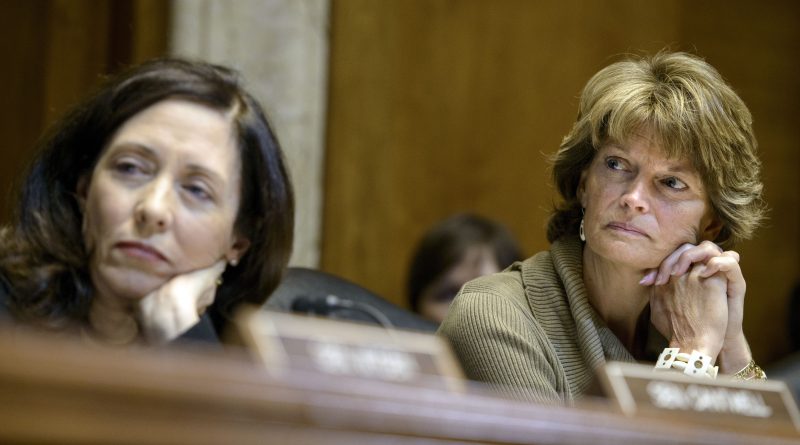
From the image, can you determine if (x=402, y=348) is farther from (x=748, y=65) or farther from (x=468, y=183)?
(x=748, y=65)

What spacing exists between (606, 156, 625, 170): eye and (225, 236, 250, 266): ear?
0.71 m

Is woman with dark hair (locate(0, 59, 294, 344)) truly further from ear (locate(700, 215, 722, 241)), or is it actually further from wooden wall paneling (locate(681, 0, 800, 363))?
wooden wall paneling (locate(681, 0, 800, 363))

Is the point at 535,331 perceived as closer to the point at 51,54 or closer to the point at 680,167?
the point at 680,167

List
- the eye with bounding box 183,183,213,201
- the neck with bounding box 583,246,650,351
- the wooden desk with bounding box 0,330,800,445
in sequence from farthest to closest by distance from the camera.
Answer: the neck with bounding box 583,246,650,351
the eye with bounding box 183,183,213,201
the wooden desk with bounding box 0,330,800,445

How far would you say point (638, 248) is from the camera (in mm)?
2371

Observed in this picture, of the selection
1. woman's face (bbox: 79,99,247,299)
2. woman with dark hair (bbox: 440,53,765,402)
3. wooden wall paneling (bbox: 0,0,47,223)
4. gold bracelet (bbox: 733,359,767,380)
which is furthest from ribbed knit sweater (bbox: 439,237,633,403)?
wooden wall paneling (bbox: 0,0,47,223)

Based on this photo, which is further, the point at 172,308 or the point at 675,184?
the point at 675,184

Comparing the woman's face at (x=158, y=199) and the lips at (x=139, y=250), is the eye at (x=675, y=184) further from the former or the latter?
the lips at (x=139, y=250)

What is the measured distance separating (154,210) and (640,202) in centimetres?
91

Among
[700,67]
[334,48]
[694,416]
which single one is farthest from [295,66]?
[694,416]

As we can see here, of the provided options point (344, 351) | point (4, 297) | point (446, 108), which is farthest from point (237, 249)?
point (446, 108)

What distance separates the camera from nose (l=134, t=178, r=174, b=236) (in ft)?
6.52

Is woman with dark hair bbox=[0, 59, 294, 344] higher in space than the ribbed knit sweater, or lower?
higher

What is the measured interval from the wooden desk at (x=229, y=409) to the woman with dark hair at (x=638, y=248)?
96 cm
